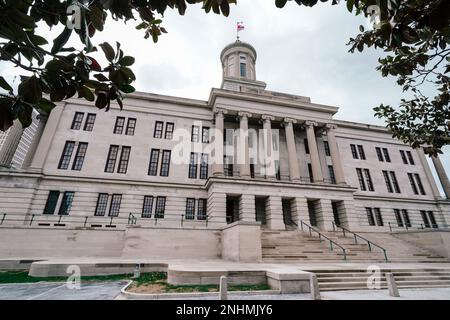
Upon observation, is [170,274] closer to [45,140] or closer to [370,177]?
[45,140]

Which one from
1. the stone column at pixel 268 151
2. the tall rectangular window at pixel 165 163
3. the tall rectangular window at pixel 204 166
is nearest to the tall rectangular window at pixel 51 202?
the tall rectangular window at pixel 165 163

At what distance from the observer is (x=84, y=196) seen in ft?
68.8

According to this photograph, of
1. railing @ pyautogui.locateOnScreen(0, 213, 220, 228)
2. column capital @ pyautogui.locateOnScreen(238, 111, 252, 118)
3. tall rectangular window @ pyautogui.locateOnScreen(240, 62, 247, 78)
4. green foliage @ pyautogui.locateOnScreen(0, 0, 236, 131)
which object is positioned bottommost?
green foliage @ pyautogui.locateOnScreen(0, 0, 236, 131)

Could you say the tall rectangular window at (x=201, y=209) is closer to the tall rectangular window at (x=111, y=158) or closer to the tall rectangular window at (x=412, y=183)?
the tall rectangular window at (x=111, y=158)

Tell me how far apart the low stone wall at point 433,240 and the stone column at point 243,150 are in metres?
15.9

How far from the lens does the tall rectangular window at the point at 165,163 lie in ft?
79.2

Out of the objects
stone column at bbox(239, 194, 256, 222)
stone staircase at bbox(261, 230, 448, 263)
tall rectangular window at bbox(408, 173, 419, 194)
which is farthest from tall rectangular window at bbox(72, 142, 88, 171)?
tall rectangular window at bbox(408, 173, 419, 194)

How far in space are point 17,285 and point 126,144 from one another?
17414 millimetres

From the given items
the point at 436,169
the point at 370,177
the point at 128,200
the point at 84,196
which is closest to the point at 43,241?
the point at 84,196

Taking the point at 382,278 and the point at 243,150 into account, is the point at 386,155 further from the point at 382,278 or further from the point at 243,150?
the point at 382,278

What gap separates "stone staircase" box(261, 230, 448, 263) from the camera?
48.2 ft

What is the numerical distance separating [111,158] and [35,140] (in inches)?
296

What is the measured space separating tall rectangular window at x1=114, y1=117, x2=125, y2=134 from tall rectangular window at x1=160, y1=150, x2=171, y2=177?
570cm

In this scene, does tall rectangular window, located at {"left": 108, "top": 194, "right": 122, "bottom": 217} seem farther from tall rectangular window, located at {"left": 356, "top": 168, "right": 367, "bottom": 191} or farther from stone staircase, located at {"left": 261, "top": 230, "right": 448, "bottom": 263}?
tall rectangular window, located at {"left": 356, "top": 168, "right": 367, "bottom": 191}
